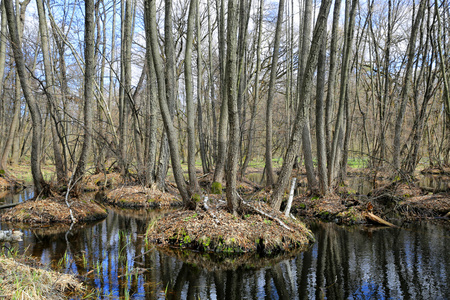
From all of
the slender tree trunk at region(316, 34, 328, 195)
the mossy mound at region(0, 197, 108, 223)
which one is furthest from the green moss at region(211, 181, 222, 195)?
the mossy mound at region(0, 197, 108, 223)

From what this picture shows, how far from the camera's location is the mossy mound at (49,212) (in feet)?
30.8

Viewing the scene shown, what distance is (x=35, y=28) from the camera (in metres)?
23.2

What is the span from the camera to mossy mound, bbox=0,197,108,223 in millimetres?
9375

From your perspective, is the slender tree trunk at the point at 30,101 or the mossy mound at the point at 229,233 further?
the slender tree trunk at the point at 30,101

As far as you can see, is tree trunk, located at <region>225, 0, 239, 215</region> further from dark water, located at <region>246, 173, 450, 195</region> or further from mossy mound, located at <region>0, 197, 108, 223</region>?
dark water, located at <region>246, 173, 450, 195</region>

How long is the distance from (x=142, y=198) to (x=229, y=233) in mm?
6664

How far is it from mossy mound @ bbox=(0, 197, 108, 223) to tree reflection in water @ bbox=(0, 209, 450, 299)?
2.09ft

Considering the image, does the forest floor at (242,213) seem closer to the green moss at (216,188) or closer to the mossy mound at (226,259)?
the green moss at (216,188)

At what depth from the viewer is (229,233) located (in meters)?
7.36

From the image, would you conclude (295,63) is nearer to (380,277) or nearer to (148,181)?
(148,181)

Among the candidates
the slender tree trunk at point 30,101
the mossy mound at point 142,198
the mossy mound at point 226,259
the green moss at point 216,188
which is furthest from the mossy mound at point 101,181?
the mossy mound at point 226,259

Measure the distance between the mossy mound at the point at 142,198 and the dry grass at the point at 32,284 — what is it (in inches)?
315

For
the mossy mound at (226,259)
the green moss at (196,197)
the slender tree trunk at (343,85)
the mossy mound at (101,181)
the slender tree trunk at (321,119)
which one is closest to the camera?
the mossy mound at (226,259)

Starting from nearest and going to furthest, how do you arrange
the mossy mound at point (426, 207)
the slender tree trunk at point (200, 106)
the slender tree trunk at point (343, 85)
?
the mossy mound at point (426, 207), the slender tree trunk at point (343, 85), the slender tree trunk at point (200, 106)
